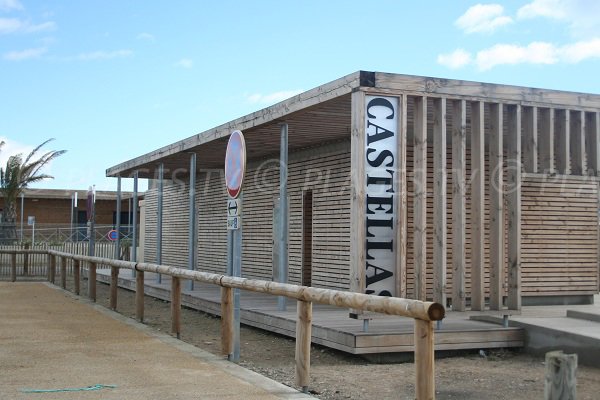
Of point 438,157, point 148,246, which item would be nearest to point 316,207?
point 438,157

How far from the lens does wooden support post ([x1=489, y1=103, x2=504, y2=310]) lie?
9797mm

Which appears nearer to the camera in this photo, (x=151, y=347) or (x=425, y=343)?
(x=425, y=343)

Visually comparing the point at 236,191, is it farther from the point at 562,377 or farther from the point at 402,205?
the point at 562,377

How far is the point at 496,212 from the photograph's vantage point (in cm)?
989

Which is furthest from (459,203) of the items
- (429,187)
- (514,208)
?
(429,187)

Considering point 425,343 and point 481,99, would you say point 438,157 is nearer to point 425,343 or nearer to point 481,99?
point 481,99

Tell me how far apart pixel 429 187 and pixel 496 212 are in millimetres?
2666

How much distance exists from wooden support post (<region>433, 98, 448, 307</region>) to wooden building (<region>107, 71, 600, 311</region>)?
0.06 ft

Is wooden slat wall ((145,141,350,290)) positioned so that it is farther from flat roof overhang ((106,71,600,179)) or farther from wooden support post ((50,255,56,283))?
wooden support post ((50,255,56,283))

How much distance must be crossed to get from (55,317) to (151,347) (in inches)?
139

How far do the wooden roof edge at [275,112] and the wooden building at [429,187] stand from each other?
26 millimetres

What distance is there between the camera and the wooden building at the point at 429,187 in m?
9.04

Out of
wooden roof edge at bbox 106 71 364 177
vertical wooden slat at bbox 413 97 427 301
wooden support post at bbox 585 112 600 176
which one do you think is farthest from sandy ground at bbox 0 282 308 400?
wooden support post at bbox 585 112 600 176

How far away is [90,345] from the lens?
26.4 ft
